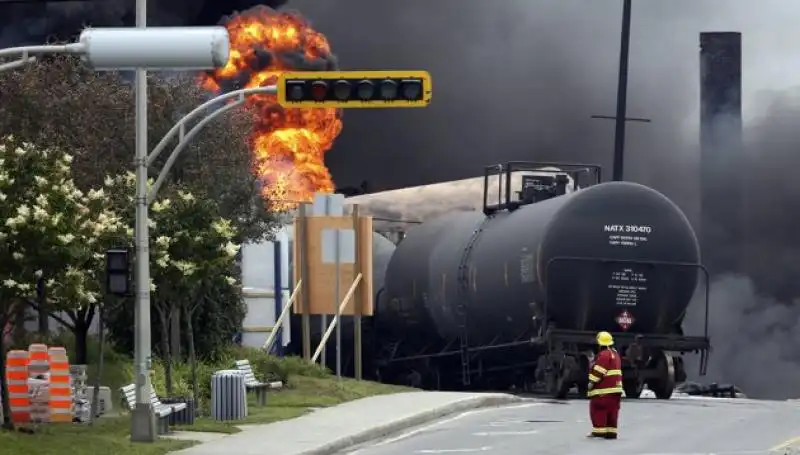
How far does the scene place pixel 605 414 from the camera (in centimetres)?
2522

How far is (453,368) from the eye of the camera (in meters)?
40.8

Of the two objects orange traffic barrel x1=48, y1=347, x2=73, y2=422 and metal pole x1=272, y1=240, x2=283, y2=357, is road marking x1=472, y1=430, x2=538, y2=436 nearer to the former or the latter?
orange traffic barrel x1=48, y1=347, x2=73, y2=422

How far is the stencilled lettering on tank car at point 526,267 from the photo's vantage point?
113 ft

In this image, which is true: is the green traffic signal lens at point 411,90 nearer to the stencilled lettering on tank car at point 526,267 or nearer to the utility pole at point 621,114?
the stencilled lettering on tank car at point 526,267

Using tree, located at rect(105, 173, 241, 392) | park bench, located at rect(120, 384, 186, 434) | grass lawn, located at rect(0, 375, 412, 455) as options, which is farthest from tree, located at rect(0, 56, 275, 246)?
park bench, located at rect(120, 384, 186, 434)

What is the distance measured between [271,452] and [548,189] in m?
15.3

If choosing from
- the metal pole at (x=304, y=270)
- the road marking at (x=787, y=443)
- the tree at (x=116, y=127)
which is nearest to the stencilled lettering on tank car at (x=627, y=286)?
the metal pole at (x=304, y=270)

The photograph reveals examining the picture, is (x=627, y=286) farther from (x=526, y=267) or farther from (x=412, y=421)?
(x=412, y=421)

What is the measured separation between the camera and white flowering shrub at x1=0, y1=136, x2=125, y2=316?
79.8ft

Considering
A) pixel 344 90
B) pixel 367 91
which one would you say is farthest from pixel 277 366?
pixel 367 91

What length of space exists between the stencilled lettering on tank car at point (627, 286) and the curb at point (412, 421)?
290 centimetres

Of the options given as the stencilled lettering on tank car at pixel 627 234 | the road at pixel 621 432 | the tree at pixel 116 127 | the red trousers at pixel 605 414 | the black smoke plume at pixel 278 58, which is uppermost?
the black smoke plume at pixel 278 58

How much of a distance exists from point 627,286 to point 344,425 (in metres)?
8.44

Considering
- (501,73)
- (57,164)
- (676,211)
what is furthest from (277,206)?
(501,73)
